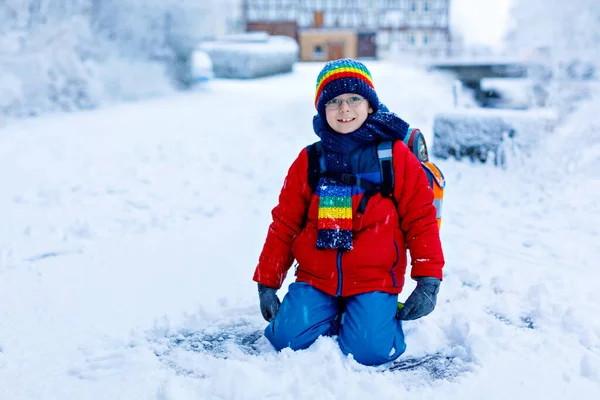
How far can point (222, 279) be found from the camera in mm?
3684

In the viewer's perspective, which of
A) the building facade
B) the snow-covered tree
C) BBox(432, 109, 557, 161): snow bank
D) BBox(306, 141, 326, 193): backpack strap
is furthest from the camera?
the building facade

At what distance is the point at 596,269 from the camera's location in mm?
3842

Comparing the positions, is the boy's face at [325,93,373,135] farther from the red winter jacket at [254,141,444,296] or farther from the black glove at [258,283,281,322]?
the black glove at [258,283,281,322]

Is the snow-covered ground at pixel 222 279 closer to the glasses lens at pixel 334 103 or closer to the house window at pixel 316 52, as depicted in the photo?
the glasses lens at pixel 334 103

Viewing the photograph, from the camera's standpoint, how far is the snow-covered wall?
32.3 feet

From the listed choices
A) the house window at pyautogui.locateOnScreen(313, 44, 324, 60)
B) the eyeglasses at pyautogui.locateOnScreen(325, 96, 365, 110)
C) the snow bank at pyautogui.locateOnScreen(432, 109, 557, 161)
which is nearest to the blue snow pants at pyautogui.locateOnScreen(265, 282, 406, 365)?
the eyeglasses at pyautogui.locateOnScreen(325, 96, 365, 110)

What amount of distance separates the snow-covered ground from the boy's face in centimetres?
97

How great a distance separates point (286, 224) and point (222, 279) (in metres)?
1.05

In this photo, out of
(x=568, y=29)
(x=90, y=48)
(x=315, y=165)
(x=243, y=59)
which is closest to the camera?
(x=315, y=165)

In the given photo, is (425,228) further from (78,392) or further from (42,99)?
(42,99)

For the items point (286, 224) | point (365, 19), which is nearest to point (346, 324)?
point (286, 224)

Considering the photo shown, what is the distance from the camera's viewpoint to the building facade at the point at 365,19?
3897 cm

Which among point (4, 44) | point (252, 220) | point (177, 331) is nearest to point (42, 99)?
point (4, 44)

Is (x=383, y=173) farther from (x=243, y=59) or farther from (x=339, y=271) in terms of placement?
(x=243, y=59)
